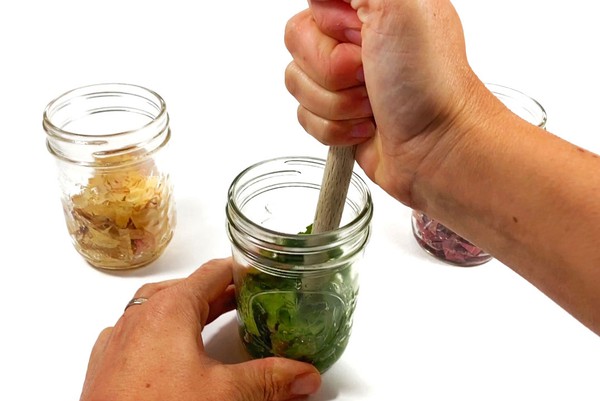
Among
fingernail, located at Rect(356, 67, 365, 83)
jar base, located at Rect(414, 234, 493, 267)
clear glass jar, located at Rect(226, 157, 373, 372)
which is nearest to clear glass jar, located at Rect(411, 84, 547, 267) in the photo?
jar base, located at Rect(414, 234, 493, 267)

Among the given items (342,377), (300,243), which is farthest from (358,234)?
(342,377)

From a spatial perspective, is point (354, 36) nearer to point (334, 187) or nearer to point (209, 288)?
point (334, 187)

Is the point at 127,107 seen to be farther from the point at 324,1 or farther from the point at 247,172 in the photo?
the point at 324,1

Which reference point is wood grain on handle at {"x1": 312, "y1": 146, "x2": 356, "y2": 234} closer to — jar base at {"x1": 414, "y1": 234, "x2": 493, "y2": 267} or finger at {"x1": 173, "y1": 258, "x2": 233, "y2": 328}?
finger at {"x1": 173, "y1": 258, "x2": 233, "y2": 328}

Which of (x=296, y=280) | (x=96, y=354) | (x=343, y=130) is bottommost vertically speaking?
(x=96, y=354)

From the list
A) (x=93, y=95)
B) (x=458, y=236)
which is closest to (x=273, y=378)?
(x=458, y=236)

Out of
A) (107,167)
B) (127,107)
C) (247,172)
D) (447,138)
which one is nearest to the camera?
(447,138)
